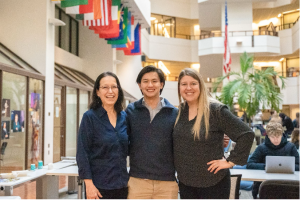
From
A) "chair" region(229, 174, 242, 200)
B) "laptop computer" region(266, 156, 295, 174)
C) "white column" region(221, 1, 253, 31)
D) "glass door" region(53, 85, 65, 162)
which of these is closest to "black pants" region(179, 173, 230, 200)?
"chair" region(229, 174, 242, 200)

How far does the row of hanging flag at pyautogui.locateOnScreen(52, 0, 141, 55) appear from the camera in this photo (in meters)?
9.14

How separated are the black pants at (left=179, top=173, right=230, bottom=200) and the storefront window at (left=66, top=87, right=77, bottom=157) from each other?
917cm

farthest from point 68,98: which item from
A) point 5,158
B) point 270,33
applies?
point 270,33

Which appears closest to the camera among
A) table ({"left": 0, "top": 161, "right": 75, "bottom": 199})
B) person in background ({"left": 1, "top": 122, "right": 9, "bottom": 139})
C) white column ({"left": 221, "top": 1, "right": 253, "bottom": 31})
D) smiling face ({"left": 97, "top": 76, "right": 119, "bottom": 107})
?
smiling face ({"left": 97, "top": 76, "right": 119, "bottom": 107})

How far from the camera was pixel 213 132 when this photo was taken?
2789 millimetres

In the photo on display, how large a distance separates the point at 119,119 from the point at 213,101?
33.2 inches

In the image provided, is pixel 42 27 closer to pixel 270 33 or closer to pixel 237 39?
pixel 237 39

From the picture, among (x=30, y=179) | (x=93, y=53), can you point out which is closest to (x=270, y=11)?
(x=93, y=53)

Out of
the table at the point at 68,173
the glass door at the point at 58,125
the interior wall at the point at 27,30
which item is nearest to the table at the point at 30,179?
the table at the point at 68,173

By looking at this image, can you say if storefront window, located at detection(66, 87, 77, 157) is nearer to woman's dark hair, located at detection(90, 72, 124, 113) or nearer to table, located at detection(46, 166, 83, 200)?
table, located at detection(46, 166, 83, 200)

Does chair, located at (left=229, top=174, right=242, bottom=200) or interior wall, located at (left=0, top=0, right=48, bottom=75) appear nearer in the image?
chair, located at (left=229, top=174, right=242, bottom=200)

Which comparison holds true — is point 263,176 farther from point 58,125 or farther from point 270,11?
point 270,11

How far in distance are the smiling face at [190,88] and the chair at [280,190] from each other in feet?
2.92

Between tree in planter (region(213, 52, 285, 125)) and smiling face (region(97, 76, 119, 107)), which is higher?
tree in planter (region(213, 52, 285, 125))
